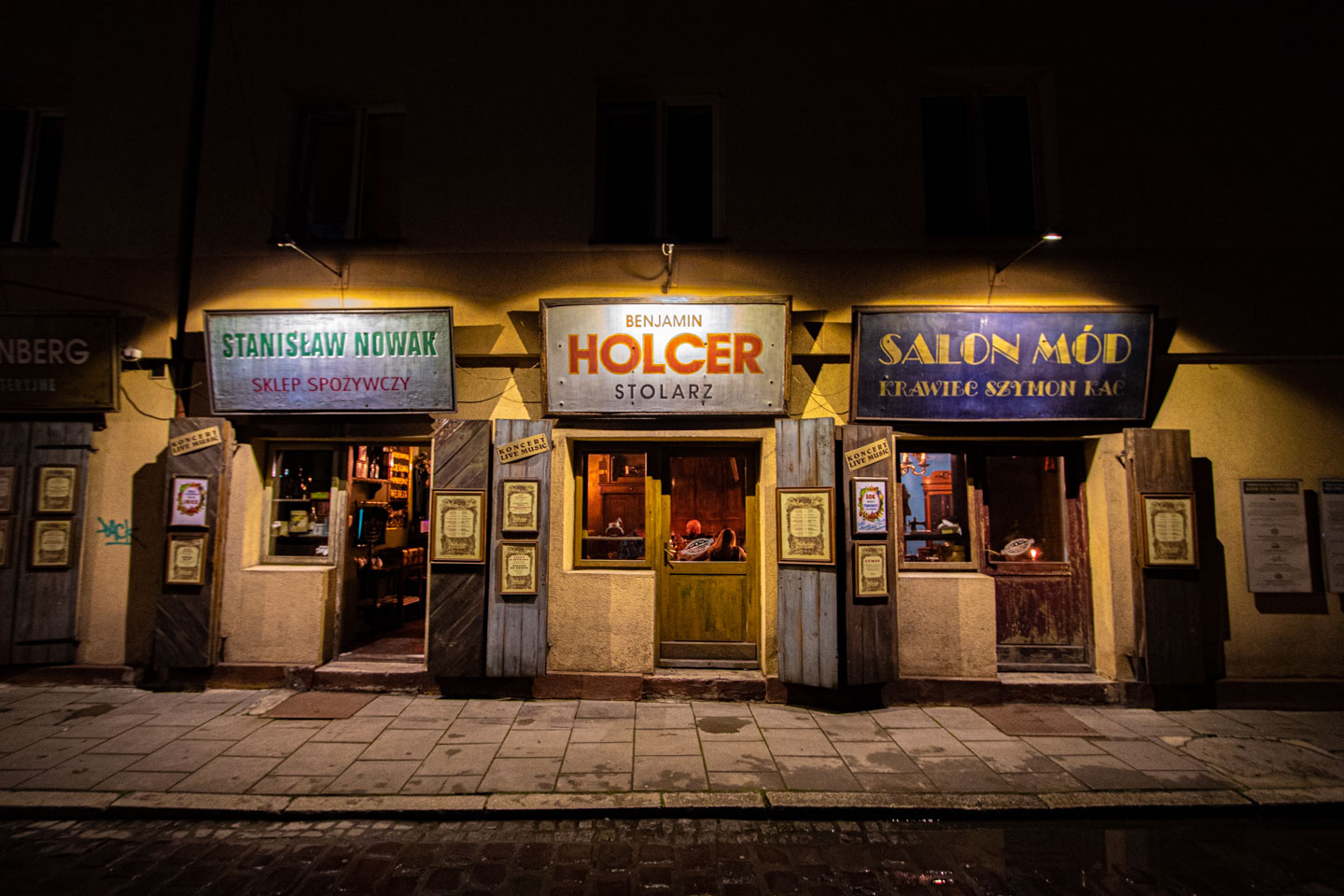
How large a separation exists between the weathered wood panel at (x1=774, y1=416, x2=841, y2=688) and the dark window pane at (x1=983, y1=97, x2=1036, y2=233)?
11.3 feet

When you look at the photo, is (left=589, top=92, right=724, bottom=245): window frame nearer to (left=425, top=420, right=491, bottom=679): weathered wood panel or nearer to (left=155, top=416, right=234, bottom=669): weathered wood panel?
(left=425, top=420, right=491, bottom=679): weathered wood panel

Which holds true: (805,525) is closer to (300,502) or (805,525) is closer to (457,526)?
(457,526)

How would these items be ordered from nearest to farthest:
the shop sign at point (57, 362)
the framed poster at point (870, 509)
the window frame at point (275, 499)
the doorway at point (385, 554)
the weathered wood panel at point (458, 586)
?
1. the framed poster at point (870, 509)
2. the weathered wood panel at point (458, 586)
3. the shop sign at point (57, 362)
4. the window frame at point (275, 499)
5. the doorway at point (385, 554)

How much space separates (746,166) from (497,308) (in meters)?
3.17

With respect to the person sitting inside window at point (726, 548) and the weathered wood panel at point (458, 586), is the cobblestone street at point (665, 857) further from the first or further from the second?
the person sitting inside window at point (726, 548)

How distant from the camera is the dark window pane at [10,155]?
290 inches

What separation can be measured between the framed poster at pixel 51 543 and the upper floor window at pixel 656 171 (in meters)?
6.61

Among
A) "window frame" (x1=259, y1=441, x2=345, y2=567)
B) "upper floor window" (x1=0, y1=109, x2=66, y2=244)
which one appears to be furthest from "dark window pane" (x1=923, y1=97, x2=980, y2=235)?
"upper floor window" (x1=0, y1=109, x2=66, y2=244)

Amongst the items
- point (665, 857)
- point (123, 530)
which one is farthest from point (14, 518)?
point (665, 857)

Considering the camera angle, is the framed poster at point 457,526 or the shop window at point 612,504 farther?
the shop window at point 612,504

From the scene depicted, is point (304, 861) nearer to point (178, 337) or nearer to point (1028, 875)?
point (1028, 875)

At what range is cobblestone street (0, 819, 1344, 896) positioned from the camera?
11.2 feet

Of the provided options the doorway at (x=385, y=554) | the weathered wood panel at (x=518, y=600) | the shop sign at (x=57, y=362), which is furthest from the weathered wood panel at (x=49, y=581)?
the weathered wood panel at (x=518, y=600)

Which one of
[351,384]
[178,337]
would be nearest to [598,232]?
[351,384]
